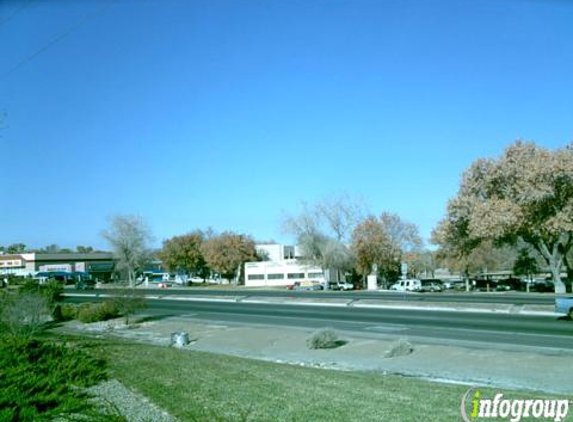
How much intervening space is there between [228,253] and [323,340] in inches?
3391

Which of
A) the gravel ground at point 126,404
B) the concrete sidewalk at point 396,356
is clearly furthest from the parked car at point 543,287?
the gravel ground at point 126,404

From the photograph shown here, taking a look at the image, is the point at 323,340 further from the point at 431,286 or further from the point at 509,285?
the point at 509,285

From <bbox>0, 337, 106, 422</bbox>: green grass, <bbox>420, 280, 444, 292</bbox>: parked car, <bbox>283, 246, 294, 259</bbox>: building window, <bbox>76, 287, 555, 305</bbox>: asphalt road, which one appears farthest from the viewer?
<bbox>283, 246, 294, 259</bbox>: building window

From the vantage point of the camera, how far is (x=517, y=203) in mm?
49312

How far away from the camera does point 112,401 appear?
9.19 metres

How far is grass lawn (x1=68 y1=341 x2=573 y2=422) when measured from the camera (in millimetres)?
8008

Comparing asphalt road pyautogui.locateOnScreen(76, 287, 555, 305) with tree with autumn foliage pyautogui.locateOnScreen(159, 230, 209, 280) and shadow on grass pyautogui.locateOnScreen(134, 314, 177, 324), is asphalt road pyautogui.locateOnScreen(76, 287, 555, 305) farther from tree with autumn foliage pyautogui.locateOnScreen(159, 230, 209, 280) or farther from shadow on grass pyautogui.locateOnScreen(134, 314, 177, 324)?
tree with autumn foliage pyautogui.locateOnScreen(159, 230, 209, 280)

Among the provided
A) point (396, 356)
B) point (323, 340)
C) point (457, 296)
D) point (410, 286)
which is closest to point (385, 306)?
point (457, 296)

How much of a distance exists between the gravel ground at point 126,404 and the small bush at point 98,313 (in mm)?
27679

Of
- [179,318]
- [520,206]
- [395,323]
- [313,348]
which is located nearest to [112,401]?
[313,348]

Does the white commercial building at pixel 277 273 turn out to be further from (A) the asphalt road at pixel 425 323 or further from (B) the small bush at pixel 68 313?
(B) the small bush at pixel 68 313

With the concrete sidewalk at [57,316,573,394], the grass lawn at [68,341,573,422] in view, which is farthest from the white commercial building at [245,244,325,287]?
the grass lawn at [68,341,573,422]

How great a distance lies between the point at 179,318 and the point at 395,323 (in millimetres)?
14406

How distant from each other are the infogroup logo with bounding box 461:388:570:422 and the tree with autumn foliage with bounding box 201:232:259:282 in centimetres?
9896
